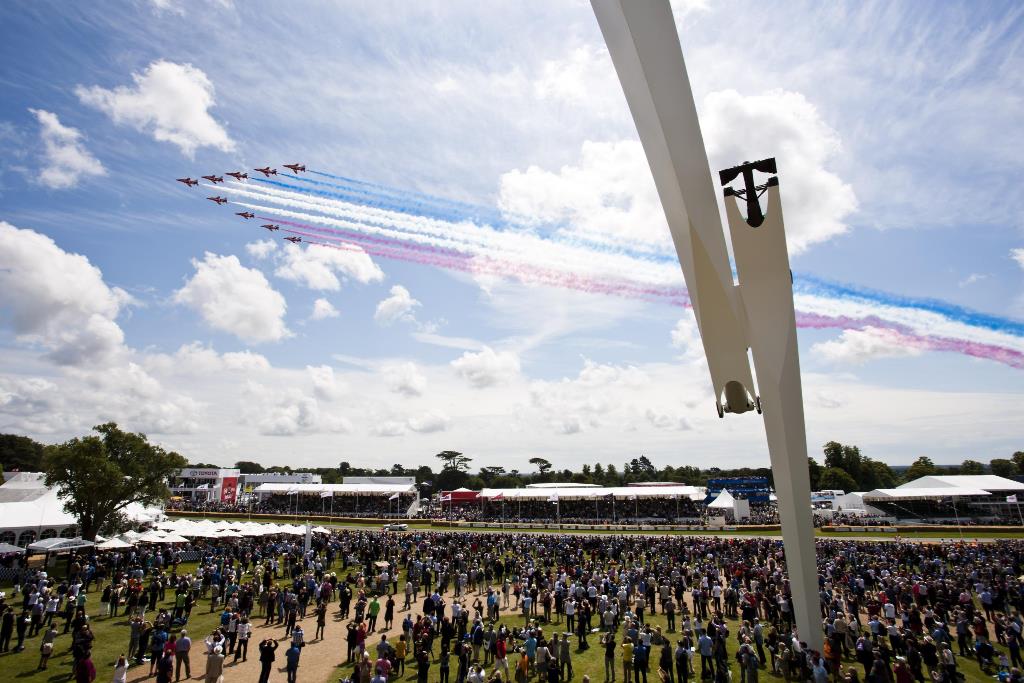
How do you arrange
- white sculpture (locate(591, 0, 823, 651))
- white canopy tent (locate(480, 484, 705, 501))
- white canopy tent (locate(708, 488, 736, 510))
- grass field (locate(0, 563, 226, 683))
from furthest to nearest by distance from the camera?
white canopy tent (locate(480, 484, 705, 501)) → white canopy tent (locate(708, 488, 736, 510)) → grass field (locate(0, 563, 226, 683)) → white sculpture (locate(591, 0, 823, 651))

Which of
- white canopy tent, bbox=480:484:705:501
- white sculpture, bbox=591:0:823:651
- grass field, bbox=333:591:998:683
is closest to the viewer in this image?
white sculpture, bbox=591:0:823:651

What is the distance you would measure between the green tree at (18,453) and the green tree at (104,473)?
83.6 meters

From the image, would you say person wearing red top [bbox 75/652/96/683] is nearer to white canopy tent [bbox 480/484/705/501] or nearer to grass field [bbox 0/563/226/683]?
grass field [bbox 0/563/226/683]

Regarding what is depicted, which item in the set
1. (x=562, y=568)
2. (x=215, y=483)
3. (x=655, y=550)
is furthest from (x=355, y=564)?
(x=215, y=483)

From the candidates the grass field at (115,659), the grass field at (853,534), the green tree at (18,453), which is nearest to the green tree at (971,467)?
the grass field at (853,534)

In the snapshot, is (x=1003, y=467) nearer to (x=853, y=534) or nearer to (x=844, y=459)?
(x=844, y=459)

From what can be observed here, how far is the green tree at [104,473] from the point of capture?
29172 millimetres

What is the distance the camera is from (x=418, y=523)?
53.1 meters

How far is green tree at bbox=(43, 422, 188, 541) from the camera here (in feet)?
95.7

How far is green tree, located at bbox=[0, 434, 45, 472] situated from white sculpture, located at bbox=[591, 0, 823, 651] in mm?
118028

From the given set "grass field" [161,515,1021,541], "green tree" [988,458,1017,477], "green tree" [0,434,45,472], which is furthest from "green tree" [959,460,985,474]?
"green tree" [0,434,45,472]

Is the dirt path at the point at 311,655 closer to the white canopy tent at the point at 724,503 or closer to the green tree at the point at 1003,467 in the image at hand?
the white canopy tent at the point at 724,503

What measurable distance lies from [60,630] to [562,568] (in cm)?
1806

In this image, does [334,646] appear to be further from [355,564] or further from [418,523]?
[418,523]
